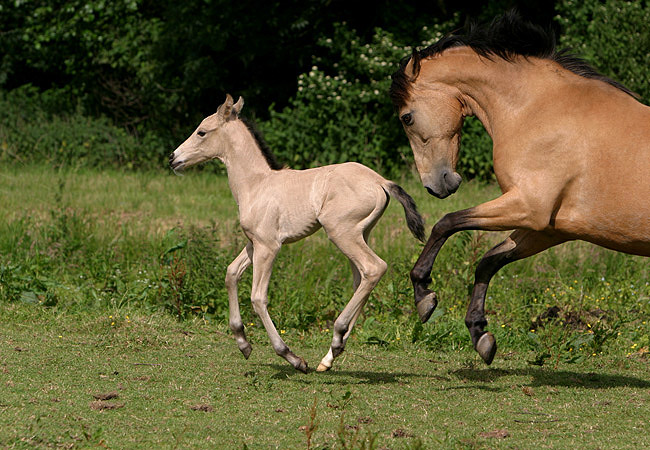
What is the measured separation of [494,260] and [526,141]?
1.03m

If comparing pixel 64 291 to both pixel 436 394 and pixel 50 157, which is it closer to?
pixel 436 394

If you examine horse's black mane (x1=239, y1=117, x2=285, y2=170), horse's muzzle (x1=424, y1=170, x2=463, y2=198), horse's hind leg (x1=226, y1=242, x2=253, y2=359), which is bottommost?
horse's hind leg (x1=226, y1=242, x2=253, y2=359)

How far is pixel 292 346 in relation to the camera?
25.8ft

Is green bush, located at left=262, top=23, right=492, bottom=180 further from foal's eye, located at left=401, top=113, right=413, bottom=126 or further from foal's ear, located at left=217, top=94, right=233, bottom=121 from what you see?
foal's eye, located at left=401, top=113, right=413, bottom=126

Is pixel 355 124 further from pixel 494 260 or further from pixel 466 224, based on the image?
pixel 466 224

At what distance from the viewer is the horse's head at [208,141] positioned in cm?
687

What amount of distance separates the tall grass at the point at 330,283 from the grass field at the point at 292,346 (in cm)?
2

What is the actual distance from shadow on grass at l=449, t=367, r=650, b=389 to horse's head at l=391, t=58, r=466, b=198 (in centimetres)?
157

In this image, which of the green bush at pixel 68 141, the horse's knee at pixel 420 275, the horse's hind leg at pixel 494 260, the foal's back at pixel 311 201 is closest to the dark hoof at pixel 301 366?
the foal's back at pixel 311 201

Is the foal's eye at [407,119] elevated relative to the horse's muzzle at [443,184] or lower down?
elevated

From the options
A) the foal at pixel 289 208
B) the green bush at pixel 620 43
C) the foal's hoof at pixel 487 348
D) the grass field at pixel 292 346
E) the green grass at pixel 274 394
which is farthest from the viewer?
the green bush at pixel 620 43

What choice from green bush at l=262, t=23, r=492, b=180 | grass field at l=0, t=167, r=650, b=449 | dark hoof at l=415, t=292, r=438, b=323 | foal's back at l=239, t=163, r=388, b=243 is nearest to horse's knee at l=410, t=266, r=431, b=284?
dark hoof at l=415, t=292, r=438, b=323

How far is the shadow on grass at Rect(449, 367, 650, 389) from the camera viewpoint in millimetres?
6680

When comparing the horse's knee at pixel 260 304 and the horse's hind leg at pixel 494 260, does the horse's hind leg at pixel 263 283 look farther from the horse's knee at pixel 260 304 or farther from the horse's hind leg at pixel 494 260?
the horse's hind leg at pixel 494 260
